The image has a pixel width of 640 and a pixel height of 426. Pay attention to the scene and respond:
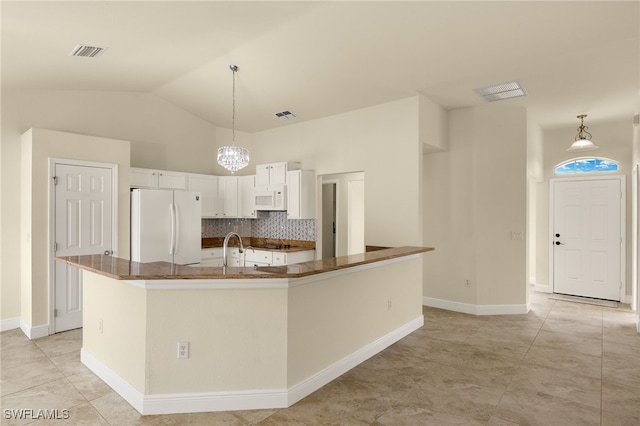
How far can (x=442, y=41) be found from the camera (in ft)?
11.7

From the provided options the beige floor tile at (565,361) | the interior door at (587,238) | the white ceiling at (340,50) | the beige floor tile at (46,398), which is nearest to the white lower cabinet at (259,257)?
the white ceiling at (340,50)

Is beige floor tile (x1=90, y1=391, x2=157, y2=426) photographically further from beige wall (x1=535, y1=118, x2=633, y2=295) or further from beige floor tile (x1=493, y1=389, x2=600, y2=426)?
beige wall (x1=535, y1=118, x2=633, y2=295)

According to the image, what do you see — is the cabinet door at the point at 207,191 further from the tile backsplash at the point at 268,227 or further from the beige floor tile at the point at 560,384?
the beige floor tile at the point at 560,384

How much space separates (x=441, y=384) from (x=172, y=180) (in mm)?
4721

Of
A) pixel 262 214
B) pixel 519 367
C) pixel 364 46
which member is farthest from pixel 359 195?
pixel 519 367

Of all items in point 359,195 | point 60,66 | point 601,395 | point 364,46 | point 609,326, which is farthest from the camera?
point 359,195

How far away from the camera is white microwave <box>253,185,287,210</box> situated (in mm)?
6074

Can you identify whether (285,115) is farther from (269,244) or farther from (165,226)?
(165,226)

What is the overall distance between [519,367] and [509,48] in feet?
9.87

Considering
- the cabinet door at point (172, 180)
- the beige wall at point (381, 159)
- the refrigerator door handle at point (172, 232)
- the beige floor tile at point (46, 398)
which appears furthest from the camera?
the cabinet door at point (172, 180)

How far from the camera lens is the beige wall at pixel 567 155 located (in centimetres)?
584

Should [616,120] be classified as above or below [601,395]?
above

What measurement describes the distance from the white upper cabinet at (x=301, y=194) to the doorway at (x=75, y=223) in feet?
8.16

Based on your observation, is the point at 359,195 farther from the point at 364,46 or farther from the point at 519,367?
the point at 519,367
